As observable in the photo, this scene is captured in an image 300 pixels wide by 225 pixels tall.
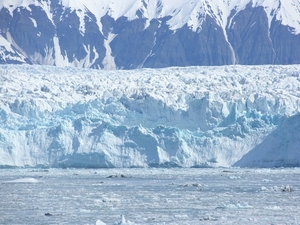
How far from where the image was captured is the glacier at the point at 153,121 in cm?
4059

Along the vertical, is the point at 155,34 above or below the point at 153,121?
above

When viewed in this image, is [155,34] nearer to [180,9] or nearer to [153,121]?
[180,9]

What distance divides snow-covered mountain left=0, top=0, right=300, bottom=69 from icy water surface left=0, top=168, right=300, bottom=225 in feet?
210

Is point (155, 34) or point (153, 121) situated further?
point (155, 34)

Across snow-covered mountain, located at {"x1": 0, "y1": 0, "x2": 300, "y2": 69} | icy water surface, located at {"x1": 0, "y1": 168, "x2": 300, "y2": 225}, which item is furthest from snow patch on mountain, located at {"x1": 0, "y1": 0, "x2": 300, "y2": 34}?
icy water surface, located at {"x1": 0, "y1": 168, "x2": 300, "y2": 225}

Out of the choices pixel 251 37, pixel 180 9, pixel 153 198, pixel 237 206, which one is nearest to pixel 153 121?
pixel 153 198

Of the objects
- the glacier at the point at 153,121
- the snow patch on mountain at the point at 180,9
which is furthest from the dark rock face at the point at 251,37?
the glacier at the point at 153,121

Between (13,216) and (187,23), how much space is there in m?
81.9

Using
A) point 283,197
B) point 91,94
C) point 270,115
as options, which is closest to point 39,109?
point 91,94

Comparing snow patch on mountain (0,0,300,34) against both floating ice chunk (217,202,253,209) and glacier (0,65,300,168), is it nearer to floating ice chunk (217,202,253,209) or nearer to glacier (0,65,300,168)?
glacier (0,65,300,168)

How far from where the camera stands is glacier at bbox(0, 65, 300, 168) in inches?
1598

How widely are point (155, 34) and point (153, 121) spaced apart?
60333 mm

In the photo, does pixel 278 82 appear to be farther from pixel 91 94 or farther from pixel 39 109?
pixel 39 109

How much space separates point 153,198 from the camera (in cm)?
2638
